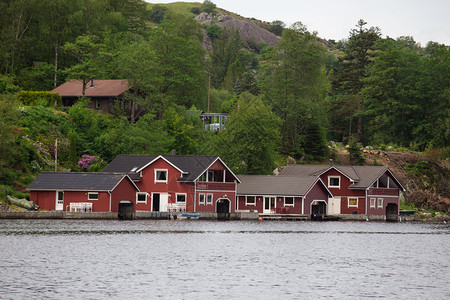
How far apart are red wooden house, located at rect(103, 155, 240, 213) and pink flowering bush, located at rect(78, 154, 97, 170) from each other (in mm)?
9338

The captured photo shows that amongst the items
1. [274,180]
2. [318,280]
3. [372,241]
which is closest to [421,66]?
[274,180]

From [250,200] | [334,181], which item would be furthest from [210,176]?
[334,181]

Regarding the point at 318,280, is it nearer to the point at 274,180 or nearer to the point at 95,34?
the point at 274,180

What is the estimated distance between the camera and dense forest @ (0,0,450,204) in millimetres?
92188

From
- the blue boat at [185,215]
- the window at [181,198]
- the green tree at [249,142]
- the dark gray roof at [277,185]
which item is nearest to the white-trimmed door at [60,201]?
the blue boat at [185,215]

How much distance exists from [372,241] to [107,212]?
28.1m

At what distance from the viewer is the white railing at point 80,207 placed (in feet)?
241

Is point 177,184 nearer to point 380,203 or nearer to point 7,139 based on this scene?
point 7,139

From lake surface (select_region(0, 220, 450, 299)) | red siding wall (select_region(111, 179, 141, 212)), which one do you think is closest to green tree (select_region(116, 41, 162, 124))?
red siding wall (select_region(111, 179, 141, 212))

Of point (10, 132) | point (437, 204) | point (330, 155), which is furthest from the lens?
point (330, 155)

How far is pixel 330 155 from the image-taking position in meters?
109

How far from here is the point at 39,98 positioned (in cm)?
9762

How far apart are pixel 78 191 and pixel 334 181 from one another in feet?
109

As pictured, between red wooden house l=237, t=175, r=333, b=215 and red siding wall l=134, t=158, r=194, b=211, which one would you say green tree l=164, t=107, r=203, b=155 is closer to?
red wooden house l=237, t=175, r=333, b=215
